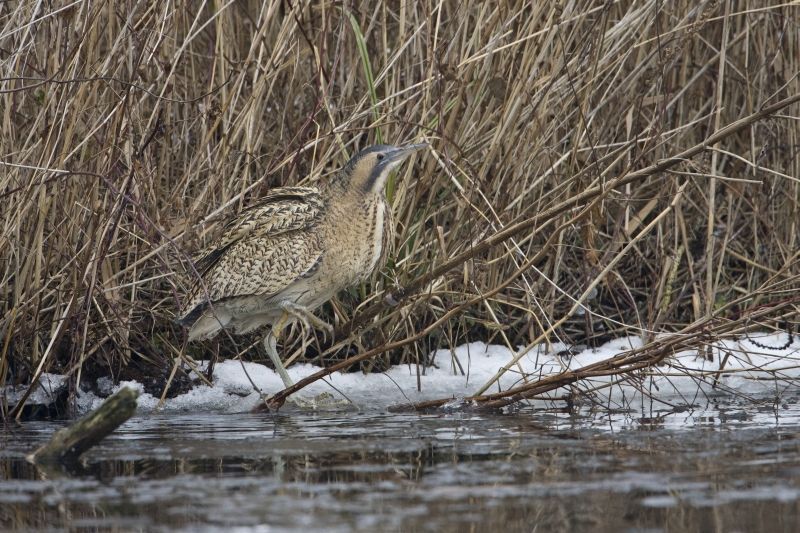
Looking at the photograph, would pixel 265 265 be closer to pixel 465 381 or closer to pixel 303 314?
pixel 303 314

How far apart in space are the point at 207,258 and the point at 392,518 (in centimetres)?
Result: 308

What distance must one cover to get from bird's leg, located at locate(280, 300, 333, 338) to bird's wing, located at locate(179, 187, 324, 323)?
93 millimetres

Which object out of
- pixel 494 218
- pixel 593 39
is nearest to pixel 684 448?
pixel 494 218

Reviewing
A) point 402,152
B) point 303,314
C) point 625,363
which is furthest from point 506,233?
point 303,314

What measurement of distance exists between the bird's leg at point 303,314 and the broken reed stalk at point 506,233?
0.16 meters

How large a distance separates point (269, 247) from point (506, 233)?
4.74ft

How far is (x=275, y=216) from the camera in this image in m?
6.14

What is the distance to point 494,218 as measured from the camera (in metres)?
6.09

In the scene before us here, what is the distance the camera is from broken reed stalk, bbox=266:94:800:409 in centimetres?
489

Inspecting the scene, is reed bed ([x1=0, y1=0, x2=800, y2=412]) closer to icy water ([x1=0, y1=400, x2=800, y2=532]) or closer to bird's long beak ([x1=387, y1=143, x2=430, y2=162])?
bird's long beak ([x1=387, y1=143, x2=430, y2=162])

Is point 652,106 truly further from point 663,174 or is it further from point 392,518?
point 392,518

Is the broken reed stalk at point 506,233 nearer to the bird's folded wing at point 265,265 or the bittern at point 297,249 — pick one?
the bittern at point 297,249

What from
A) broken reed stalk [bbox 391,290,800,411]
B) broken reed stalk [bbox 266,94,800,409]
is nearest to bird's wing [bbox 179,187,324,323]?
broken reed stalk [bbox 266,94,800,409]

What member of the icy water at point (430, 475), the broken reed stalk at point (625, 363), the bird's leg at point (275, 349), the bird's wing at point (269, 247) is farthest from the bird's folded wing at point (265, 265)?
the broken reed stalk at point (625, 363)
